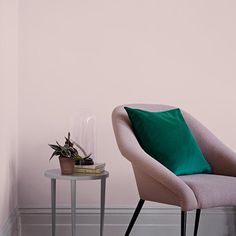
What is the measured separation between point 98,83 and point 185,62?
61 cm

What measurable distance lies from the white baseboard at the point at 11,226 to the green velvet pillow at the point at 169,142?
0.92m

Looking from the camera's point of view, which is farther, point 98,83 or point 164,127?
point 98,83

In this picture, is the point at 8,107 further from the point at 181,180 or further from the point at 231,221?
the point at 231,221

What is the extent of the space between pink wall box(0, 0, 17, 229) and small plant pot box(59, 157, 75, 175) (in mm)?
331

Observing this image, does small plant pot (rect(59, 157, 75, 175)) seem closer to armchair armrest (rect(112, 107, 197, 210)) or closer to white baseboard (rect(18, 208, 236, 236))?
armchair armrest (rect(112, 107, 197, 210))

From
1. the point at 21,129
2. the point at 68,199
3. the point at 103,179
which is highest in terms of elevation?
the point at 21,129

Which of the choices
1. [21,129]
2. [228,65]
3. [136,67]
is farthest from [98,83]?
[228,65]

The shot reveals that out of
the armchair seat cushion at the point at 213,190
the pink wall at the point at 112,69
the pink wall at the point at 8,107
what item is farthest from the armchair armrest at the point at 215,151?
the pink wall at the point at 8,107

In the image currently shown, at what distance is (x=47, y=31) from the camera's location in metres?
3.54

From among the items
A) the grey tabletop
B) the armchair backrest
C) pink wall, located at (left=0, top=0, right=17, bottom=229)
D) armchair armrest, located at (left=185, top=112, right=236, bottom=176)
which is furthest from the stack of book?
armchair armrest, located at (left=185, top=112, right=236, bottom=176)

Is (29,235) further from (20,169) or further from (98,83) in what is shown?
(98,83)

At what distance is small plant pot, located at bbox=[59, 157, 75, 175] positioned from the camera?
299 centimetres

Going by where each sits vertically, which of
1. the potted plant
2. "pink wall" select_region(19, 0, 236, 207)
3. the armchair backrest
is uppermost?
"pink wall" select_region(19, 0, 236, 207)

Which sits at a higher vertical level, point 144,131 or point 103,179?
point 144,131
